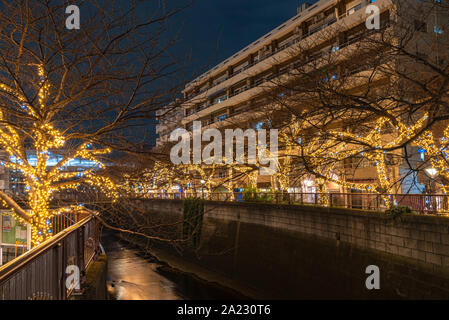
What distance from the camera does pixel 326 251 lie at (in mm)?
13297

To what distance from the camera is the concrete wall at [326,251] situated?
30.5ft

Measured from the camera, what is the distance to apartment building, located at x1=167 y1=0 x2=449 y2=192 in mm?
21109

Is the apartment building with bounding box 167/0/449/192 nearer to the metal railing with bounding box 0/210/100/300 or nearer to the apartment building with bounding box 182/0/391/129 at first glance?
the apartment building with bounding box 182/0/391/129

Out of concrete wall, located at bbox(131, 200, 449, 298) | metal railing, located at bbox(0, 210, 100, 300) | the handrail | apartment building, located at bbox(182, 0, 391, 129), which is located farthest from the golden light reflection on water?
the handrail

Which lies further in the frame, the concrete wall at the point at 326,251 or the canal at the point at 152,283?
the canal at the point at 152,283

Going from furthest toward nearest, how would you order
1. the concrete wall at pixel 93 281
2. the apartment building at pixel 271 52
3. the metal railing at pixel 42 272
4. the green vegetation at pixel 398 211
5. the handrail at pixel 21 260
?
the apartment building at pixel 271 52 < the green vegetation at pixel 398 211 < the concrete wall at pixel 93 281 < the metal railing at pixel 42 272 < the handrail at pixel 21 260

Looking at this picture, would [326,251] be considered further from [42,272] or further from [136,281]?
[42,272]

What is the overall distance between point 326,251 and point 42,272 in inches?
461

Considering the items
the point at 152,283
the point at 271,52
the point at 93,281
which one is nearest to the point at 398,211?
the point at 93,281

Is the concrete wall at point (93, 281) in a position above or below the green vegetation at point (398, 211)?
below

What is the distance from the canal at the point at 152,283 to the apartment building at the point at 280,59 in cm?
862

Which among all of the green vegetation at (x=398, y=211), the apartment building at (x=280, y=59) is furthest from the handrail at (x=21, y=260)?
the apartment building at (x=280, y=59)

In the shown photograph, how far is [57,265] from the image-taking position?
4.20m

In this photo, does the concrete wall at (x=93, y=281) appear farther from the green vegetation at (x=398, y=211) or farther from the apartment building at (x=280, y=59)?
the apartment building at (x=280, y=59)
